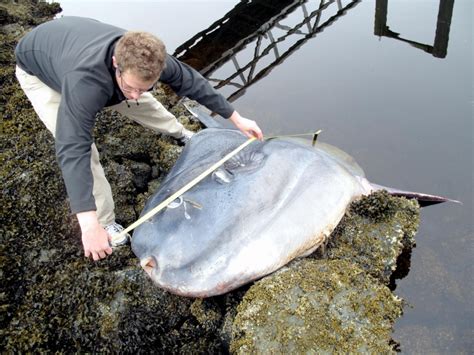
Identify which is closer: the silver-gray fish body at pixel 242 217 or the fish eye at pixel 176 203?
the silver-gray fish body at pixel 242 217

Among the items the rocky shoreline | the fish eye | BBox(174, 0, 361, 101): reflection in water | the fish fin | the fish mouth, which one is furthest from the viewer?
BBox(174, 0, 361, 101): reflection in water

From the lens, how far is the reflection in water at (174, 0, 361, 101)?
636 cm

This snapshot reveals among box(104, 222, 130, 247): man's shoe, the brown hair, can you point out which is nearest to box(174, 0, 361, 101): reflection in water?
box(104, 222, 130, 247): man's shoe

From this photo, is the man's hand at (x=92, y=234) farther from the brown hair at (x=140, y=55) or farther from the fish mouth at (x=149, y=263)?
the brown hair at (x=140, y=55)

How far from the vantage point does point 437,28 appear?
6.11 m

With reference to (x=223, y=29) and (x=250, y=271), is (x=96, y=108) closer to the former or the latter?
(x=250, y=271)

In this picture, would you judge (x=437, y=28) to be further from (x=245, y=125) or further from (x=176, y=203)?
(x=176, y=203)

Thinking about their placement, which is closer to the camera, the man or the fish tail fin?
the man

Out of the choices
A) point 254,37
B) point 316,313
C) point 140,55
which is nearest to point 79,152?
point 140,55

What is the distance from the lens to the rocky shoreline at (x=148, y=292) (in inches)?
92.5

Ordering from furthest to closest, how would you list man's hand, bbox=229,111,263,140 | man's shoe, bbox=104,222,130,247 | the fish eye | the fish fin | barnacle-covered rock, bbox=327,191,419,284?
the fish fin
man's hand, bbox=229,111,263,140
man's shoe, bbox=104,222,130,247
barnacle-covered rock, bbox=327,191,419,284
the fish eye

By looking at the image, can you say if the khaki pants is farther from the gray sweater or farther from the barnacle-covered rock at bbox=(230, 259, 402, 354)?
the barnacle-covered rock at bbox=(230, 259, 402, 354)

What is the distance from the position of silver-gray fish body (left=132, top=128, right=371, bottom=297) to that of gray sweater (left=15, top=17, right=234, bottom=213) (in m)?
0.50

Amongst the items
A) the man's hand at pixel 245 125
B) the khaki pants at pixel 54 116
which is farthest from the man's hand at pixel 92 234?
the man's hand at pixel 245 125
